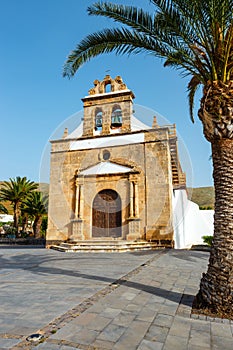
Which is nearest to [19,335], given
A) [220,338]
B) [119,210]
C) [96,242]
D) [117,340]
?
[117,340]

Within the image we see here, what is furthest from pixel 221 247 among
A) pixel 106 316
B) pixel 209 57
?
pixel 209 57

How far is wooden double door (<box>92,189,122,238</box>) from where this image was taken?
46.1 feet

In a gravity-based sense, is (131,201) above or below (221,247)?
above

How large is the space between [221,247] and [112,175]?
36.9 ft

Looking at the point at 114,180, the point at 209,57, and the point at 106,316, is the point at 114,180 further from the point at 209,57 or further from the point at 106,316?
the point at 106,316

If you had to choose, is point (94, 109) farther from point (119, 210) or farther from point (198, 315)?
point (198, 315)

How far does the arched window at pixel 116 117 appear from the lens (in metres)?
15.6

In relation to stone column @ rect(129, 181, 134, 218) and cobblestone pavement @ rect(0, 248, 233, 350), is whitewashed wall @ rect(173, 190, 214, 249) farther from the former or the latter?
cobblestone pavement @ rect(0, 248, 233, 350)

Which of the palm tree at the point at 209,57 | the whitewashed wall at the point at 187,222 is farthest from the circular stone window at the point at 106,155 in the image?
the palm tree at the point at 209,57

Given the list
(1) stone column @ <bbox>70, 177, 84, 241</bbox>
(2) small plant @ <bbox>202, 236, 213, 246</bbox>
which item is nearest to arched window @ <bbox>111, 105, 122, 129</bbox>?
(1) stone column @ <bbox>70, 177, 84, 241</bbox>

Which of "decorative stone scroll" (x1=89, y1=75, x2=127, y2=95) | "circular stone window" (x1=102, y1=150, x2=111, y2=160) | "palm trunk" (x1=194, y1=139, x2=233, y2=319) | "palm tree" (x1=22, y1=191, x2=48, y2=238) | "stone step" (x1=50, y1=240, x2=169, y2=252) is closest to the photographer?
"palm trunk" (x1=194, y1=139, x2=233, y2=319)

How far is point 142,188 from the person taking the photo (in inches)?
549

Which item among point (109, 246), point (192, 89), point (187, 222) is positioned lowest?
point (109, 246)

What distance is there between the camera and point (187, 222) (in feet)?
56.6
